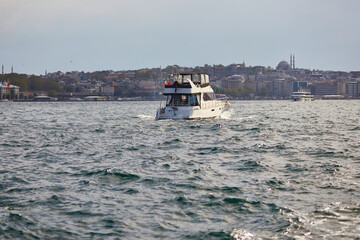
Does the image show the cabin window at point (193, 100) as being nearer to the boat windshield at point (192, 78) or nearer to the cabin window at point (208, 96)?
the boat windshield at point (192, 78)

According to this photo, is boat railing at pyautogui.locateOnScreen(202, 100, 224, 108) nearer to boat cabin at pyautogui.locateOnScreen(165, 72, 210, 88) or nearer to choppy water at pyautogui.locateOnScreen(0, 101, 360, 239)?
boat cabin at pyautogui.locateOnScreen(165, 72, 210, 88)

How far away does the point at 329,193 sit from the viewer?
10.7 m

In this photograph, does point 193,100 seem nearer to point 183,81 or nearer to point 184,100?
point 184,100

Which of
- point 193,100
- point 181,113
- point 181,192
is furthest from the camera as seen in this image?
point 193,100

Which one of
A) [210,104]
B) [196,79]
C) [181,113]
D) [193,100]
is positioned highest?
[196,79]

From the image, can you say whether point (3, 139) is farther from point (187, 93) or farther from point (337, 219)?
point (337, 219)

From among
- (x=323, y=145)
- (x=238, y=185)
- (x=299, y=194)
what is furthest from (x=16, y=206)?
(x=323, y=145)

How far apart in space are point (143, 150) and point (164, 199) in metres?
8.09

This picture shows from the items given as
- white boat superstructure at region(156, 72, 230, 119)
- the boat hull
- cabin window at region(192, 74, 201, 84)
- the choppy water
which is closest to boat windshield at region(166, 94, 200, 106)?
white boat superstructure at region(156, 72, 230, 119)

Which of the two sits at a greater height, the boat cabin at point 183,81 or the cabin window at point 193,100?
the boat cabin at point 183,81

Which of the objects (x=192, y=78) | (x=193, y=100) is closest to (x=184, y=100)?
(x=193, y=100)

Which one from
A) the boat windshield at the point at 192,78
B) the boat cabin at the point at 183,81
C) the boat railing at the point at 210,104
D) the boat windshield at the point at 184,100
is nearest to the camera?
the boat cabin at the point at 183,81

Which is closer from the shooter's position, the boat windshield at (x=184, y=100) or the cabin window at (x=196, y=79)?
the boat windshield at (x=184, y=100)

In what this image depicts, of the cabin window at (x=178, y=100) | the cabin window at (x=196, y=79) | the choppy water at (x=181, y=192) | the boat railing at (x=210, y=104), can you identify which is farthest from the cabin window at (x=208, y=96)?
the choppy water at (x=181, y=192)
